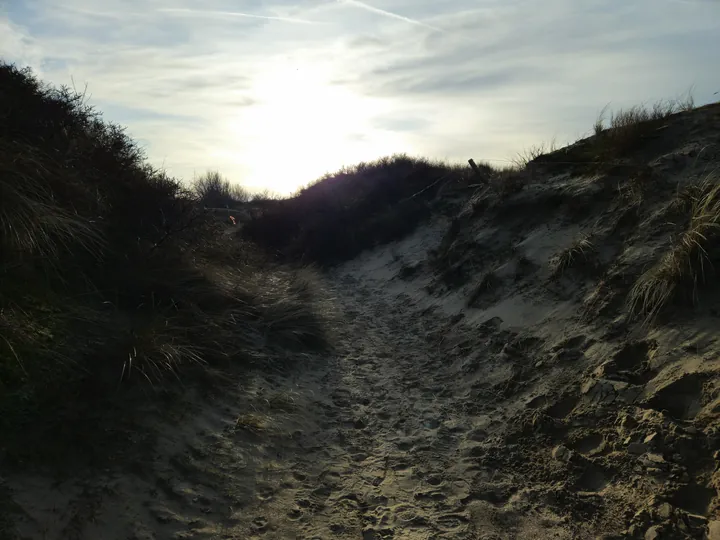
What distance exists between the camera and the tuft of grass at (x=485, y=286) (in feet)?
23.5

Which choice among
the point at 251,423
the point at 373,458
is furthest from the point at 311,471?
the point at 251,423

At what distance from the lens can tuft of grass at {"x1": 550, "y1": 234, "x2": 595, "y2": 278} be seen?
19.1 feet

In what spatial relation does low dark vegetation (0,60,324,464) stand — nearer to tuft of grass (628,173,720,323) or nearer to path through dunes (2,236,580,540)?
path through dunes (2,236,580,540)

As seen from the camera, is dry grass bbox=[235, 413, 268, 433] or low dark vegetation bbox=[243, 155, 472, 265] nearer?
dry grass bbox=[235, 413, 268, 433]

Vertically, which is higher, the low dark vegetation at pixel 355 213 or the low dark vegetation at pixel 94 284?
the low dark vegetation at pixel 355 213

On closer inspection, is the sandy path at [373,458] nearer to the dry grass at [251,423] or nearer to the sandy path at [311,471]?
the sandy path at [311,471]

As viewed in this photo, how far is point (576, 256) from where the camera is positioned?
5.96 metres

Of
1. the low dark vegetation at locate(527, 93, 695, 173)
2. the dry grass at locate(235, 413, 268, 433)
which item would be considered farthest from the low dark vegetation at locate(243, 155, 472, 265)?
the dry grass at locate(235, 413, 268, 433)

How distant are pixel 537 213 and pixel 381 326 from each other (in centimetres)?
321

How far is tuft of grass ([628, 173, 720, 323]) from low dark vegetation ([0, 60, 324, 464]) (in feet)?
13.4

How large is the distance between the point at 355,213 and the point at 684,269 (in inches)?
463

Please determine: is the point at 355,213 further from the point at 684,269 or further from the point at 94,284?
the point at 684,269

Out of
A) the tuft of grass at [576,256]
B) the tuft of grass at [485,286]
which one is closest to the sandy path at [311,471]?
the tuft of grass at [485,286]

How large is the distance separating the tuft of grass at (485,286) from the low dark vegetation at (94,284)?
2.36m
